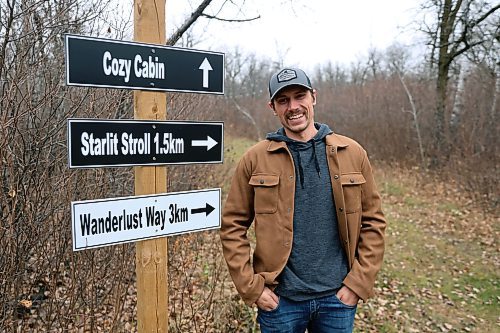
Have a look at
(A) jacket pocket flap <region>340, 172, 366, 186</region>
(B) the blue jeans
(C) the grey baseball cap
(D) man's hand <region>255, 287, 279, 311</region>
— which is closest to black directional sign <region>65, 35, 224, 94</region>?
(C) the grey baseball cap

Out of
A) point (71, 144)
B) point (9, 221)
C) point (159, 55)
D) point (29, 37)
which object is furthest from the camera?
point (29, 37)

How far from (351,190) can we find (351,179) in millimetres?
60

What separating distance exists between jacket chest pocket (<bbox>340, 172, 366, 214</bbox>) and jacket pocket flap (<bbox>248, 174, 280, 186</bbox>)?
0.36 metres

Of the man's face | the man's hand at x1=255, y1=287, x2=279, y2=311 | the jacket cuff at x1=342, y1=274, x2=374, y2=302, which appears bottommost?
the man's hand at x1=255, y1=287, x2=279, y2=311

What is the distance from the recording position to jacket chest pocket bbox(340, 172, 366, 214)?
2.30 m

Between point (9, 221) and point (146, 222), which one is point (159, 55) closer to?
point (146, 222)

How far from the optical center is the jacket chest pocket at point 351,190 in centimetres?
230

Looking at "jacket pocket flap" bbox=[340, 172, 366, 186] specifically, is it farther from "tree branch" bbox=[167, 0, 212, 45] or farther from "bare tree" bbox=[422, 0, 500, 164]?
"bare tree" bbox=[422, 0, 500, 164]

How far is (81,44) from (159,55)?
1.25 feet

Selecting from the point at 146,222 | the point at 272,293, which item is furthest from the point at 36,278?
the point at 272,293

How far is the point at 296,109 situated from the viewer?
2.32 metres

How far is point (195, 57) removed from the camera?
7.45 ft

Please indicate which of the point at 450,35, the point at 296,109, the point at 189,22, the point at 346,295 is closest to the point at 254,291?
the point at 346,295

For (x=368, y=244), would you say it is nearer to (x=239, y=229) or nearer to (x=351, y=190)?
(x=351, y=190)
